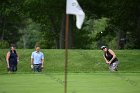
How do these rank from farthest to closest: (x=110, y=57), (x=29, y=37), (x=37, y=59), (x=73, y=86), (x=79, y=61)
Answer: (x=29, y=37) < (x=79, y=61) < (x=37, y=59) < (x=110, y=57) < (x=73, y=86)

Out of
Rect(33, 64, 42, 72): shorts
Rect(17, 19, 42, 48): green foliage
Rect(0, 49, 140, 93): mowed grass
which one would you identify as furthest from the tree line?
Rect(17, 19, 42, 48): green foliage

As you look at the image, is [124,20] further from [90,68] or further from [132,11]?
[90,68]

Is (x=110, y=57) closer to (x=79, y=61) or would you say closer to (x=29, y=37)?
(x=79, y=61)

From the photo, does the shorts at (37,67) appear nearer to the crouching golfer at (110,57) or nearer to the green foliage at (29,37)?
the crouching golfer at (110,57)

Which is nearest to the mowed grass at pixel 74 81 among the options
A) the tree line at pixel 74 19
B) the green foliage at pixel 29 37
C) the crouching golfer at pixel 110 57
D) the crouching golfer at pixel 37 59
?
the crouching golfer at pixel 110 57

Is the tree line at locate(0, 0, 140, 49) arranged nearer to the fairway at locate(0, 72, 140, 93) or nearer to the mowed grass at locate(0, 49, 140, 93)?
the mowed grass at locate(0, 49, 140, 93)

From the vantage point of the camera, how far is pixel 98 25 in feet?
320

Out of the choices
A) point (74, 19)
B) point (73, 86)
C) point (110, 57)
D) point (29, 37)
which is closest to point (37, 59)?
point (110, 57)

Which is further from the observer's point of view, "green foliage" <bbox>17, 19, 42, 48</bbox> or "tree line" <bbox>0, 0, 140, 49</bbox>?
"green foliage" <bbox>17, 19, 42, 48</bbox>

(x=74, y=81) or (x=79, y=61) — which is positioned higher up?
(x=74, y=81)

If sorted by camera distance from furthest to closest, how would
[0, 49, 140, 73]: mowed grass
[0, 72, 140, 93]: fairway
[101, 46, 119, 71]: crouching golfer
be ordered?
[0, 49, 140, 73]: mowed grass, [101, 46, 119, 71]: crouching golfer, [0, 72, 140, 93]: fairway

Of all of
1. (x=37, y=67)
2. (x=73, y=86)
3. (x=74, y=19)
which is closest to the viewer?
(x=73, y=86)

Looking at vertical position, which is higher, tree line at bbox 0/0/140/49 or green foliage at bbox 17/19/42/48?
tree line at bbox 0/0/140/49

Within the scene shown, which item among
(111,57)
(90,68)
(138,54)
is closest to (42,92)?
(111,57)
